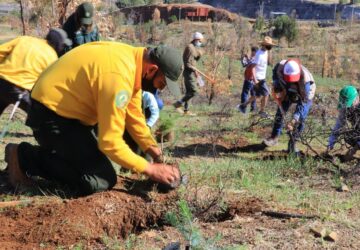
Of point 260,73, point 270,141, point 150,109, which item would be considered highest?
point 150,109

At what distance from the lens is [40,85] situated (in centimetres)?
364

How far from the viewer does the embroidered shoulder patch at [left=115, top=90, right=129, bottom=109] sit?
10.6ft

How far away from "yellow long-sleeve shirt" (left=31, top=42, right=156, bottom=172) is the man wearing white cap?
2.76m

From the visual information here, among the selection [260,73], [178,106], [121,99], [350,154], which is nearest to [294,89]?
[350,154]

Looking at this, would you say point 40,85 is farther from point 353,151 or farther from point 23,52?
point 353,151

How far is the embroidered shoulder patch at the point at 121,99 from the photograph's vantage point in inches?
128

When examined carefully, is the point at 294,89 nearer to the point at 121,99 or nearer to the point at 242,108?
the point at 242,108

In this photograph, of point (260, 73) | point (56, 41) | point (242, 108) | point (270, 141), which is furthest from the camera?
point (260, 73)

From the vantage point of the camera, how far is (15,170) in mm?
3982

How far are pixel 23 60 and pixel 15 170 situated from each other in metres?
1.39

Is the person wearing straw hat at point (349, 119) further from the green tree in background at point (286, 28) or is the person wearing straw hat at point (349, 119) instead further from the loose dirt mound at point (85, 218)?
the green tree in background at point (286, 28)

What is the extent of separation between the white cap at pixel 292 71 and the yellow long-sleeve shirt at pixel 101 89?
9.01 feet

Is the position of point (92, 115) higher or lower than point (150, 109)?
higher

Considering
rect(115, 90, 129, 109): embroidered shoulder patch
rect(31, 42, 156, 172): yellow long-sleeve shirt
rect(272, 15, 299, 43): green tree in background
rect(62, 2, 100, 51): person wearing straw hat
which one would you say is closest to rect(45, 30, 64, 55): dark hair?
rect(62, 2, 100, 51): person wearing straw hat
